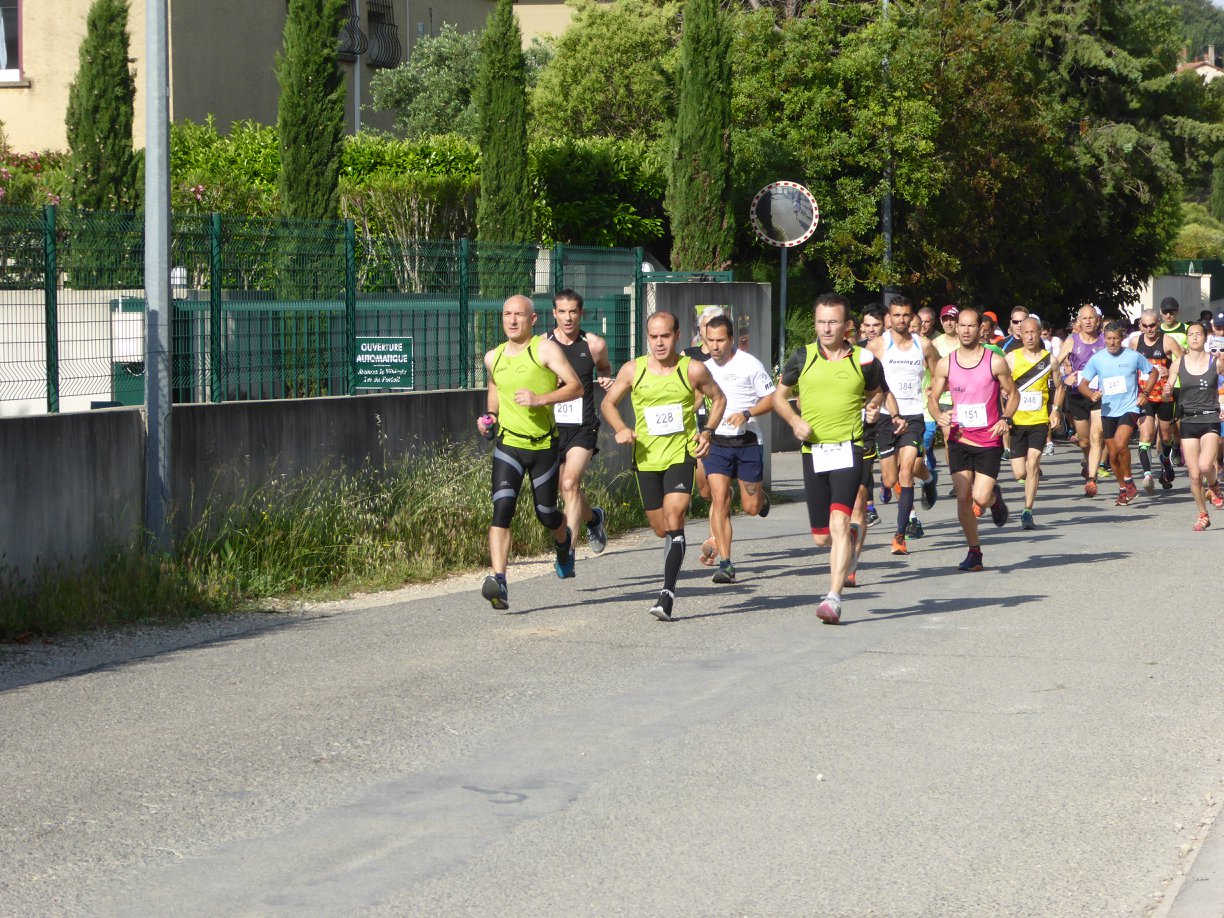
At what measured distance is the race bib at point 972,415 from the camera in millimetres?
12672

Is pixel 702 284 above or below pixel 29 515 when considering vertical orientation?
above

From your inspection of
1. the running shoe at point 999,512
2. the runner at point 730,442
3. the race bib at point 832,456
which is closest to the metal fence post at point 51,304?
the runner at point 730,442

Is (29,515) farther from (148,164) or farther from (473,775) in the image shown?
(473,775)

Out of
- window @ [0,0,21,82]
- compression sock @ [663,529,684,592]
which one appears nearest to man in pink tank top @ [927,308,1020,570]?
compression sock @ [663,529,684,592]

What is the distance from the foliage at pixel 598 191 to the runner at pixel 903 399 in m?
13.3

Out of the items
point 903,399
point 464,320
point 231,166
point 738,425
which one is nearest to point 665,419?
point 738,425

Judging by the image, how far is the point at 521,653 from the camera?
30.3ft

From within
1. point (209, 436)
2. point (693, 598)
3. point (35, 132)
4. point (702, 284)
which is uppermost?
point (35, 132)

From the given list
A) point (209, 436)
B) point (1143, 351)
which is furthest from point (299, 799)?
point (1143, 351)

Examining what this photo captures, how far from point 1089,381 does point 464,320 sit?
24.4 ft

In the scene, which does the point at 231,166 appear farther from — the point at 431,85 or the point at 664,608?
the point at 664,608

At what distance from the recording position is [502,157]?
24.3 meters

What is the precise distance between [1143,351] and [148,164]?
1244 cm

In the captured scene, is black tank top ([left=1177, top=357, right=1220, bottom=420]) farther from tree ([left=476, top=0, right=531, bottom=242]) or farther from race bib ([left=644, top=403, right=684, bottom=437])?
tree ([left=476, top=0, right=531, bottom=242])
